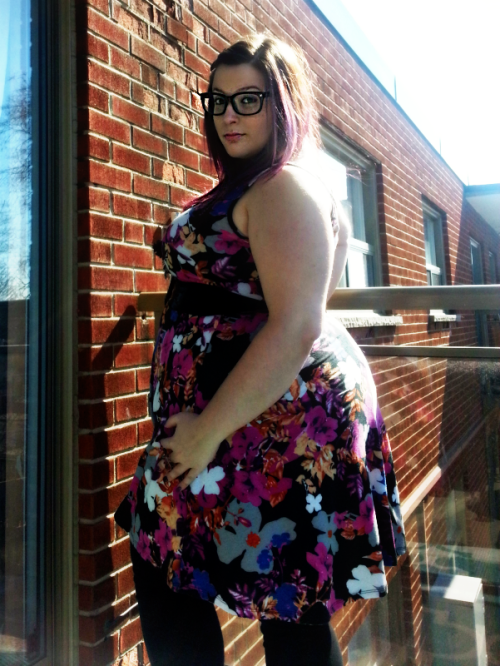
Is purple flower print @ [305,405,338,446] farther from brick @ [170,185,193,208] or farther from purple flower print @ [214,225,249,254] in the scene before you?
brick @ [170,185,193,208]

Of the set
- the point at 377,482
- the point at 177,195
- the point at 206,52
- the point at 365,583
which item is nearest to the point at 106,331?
the point at 177,195

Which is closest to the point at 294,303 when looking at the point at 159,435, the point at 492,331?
the point at 159,435

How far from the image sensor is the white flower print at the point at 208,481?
1.31 meters

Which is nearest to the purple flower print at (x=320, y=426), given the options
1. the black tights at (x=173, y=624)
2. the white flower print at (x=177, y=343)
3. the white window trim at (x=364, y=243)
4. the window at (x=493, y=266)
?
the white flower print at (x=177, y=343)

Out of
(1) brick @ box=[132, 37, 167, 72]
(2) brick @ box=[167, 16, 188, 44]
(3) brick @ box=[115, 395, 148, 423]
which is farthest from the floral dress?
(2) brick @ box=[167, 16, 188, 44]

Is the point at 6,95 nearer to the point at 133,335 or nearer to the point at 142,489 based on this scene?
the point at 133,335

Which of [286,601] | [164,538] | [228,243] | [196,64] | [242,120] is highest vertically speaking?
[196,64]

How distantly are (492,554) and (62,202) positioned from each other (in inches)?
67.4

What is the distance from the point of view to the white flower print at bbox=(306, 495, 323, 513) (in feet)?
4.19

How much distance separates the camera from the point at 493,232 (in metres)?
14.1

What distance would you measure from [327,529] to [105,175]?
4.51 ft

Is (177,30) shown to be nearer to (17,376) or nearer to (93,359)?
(93,359)

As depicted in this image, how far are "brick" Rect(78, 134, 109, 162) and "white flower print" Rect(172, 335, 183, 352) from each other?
874 millimetres

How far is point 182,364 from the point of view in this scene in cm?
142
